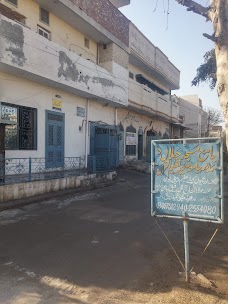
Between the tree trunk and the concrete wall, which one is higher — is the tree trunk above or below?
above

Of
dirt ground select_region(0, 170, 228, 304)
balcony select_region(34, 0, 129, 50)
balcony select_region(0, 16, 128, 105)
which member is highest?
balcony select_region(34, 0, 129, 50)

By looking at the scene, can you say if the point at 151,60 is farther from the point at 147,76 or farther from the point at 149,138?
the point at 149,138

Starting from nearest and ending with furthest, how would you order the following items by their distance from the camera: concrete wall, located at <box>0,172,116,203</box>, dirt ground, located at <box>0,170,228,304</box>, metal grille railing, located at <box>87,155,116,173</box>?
dirt ground, located at <box>0,170,228,304</box> → concrete wall, located at <box>0,172,116,203</box> → metal grille railing, located at <box>87,155,116,173</box>

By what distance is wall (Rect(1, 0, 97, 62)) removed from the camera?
41.2 feet

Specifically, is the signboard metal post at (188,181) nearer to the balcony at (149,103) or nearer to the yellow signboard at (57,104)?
the yellow signboard at (57,104)

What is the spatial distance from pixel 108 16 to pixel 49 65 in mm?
6005

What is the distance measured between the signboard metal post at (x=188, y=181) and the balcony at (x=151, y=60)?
1635cm

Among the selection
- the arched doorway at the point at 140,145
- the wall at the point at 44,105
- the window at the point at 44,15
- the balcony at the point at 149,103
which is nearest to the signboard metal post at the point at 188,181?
the wall at the point at 44,105

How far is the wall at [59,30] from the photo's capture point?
12.6m

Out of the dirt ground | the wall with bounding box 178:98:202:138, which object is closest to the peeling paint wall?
the dirt ground

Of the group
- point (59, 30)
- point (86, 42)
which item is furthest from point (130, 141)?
point (59, 30)

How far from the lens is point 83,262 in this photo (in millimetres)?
4773

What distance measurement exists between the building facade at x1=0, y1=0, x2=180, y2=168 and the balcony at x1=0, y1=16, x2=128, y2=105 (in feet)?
0.11

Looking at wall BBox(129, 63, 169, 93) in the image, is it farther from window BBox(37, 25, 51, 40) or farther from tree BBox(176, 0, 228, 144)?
tree BBox(176, 0, 228, 144)
